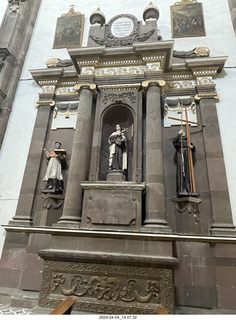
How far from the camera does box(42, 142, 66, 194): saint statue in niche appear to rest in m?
6.47

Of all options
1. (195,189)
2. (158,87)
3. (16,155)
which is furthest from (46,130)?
Result: (195,189)

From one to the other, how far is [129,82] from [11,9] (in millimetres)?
6728

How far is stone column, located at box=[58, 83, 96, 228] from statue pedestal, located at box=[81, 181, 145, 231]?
258 millimetres

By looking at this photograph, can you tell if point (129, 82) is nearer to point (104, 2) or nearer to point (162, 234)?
point (162, 234)

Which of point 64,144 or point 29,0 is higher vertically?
point 29,0

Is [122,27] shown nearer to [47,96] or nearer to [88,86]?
[88,86]

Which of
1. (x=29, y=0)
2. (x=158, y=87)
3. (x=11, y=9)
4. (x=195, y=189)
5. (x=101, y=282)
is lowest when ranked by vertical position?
(x=101, y=282)

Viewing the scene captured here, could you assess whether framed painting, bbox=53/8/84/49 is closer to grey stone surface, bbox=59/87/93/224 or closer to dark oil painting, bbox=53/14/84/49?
dark oil painting, bbox=53/14/84/49

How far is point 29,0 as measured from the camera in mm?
10000

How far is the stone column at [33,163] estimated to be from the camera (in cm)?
653

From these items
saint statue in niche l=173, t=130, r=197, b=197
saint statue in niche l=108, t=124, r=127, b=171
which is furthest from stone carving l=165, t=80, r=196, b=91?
saint statue in niche l=108, t=124, r=127, b=171

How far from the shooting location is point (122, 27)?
7.71 meters

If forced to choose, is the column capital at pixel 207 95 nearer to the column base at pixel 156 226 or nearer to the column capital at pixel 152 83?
the column capital at pixel 152 83

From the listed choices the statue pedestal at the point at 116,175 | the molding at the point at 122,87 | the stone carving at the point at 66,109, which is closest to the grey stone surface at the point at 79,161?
the molding at the point at 122,87
